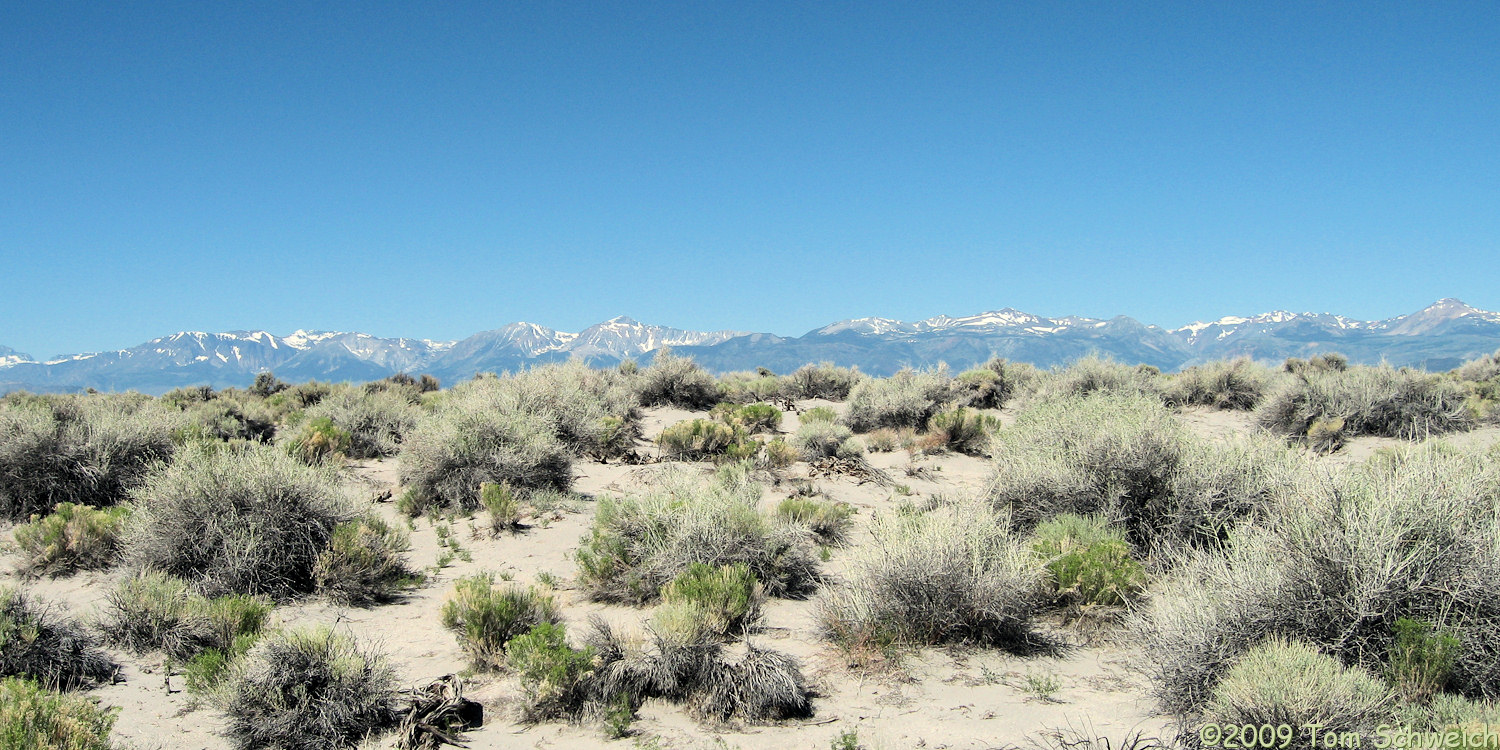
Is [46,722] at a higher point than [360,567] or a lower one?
higher

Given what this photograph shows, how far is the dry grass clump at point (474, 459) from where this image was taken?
1059 centimetres

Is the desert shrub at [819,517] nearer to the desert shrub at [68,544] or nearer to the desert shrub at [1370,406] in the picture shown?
the desert shrub at [68,544]

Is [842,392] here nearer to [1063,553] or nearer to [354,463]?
[354,463]

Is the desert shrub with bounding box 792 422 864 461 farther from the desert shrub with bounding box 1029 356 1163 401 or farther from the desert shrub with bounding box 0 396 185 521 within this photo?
the desert shrub with bounding box 0 396 185 521

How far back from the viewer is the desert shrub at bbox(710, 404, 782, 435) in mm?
16734

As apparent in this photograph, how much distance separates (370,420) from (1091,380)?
1881 centimetres

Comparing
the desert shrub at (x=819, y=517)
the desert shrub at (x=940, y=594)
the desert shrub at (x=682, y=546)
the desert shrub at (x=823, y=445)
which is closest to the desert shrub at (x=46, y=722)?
the desert shrub at (x=682, y=546)

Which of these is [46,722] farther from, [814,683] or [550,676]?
[814,683]

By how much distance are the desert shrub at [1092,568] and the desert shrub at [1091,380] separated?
12856 millimetres

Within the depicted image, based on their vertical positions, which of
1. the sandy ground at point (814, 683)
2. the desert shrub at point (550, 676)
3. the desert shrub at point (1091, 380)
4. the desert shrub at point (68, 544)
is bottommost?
the sandy ground at point (814, 683)

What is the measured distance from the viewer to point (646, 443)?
16.1 m

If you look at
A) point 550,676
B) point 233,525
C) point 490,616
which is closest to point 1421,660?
point 550,676

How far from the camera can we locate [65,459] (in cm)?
949

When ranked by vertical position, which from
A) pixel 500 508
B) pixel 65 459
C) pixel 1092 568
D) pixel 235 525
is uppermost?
pixel 65 459
